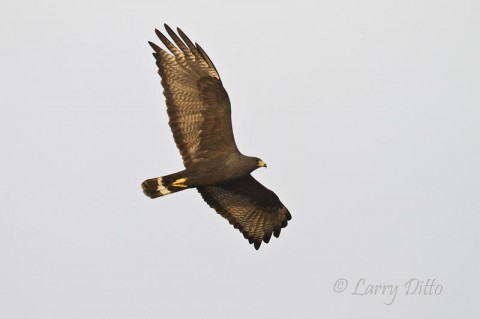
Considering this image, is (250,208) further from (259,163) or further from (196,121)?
(196,121)

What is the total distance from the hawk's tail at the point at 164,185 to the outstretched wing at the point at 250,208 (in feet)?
3.74

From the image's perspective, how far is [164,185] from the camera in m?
18.8

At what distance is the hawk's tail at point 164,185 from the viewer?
18.8m

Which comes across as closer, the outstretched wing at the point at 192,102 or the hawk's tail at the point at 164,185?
the outstretched wing at the point at 192,102

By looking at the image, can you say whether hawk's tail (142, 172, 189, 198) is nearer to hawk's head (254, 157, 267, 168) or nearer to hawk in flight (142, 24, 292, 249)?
hawk in flight (142, 24, 292, 249)

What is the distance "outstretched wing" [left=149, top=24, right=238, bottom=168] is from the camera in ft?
60.9

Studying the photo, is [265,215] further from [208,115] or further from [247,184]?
[208,115]

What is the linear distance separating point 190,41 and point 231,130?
160 centimetres

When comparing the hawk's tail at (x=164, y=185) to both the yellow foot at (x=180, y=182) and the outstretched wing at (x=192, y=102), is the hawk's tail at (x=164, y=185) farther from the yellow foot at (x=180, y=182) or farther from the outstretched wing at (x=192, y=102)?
the outstretched wing at (x=192, y=102)

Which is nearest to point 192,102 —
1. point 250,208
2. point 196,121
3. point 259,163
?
point 196,121

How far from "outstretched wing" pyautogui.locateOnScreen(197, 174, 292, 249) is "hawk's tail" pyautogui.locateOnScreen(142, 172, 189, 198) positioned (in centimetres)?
114

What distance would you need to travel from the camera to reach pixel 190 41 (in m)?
18.6

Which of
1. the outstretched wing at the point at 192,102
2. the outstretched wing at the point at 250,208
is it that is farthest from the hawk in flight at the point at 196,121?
the outstretched wing at the point at 250,208

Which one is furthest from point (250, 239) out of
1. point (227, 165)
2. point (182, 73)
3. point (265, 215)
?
point (182, 73)
